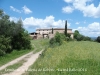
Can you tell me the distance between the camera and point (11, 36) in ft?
103

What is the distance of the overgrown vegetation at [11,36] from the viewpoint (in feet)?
86.2

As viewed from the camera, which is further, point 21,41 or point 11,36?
point 21,41

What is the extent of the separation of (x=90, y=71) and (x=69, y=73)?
1.37m

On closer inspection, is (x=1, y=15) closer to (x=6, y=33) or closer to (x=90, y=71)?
(x=6, y=33)

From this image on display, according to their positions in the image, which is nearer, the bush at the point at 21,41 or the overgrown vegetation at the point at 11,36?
the overgrown vegetation at the point at 11,36

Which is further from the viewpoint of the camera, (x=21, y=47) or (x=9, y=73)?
(x=21, y=47)

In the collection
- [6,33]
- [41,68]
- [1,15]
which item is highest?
[1,15]

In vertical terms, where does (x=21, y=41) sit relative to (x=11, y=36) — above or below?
below

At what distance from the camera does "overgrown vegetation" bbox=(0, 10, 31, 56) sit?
26.3m

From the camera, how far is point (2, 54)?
25125 mm

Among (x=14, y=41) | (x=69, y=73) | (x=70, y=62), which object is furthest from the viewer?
(x=14, y=41)

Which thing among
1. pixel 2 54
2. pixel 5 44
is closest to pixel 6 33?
pixel 5 44

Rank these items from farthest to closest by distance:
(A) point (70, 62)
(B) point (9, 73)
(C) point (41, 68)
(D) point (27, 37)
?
(D) point (27, 37)
(B) point (9, 73)
(A) point (70, 62)
(C) point (41, 68)

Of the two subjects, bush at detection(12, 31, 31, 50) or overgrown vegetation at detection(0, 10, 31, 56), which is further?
bush at detection(12, 31, 31, 50)
